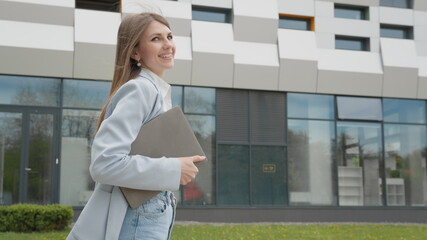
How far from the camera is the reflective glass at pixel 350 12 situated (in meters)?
17.0

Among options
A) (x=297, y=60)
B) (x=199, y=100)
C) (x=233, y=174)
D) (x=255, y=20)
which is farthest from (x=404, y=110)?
(x=199, y=100)

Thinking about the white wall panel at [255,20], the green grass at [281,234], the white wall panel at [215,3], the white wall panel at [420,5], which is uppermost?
the white wall panel at [420,5]

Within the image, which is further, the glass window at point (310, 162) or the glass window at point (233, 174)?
the glass window at point (310, 162)

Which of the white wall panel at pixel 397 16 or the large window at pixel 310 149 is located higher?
the white wall panel at pixel 397 16

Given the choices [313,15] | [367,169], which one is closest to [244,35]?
[313,15]

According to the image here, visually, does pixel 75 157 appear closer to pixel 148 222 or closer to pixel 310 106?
pixel 310 106

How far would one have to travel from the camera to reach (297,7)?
1623 centimetres

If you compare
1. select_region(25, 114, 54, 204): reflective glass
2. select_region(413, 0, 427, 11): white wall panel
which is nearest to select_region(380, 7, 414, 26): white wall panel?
select_region(413, 0, 427, 11): white wall panel

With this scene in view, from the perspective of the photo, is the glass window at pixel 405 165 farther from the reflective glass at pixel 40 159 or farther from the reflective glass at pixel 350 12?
the reflective glass at pixel 40 159

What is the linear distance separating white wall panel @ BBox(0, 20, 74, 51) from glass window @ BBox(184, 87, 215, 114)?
3.68 m

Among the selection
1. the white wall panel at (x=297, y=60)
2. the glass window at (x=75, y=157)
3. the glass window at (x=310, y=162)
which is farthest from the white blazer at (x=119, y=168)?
the glass window at (x=310, y=162)

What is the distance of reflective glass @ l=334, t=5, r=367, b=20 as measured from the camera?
1698 centimetres

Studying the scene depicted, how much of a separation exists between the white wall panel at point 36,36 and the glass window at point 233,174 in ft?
18.1

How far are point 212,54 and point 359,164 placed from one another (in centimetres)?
620
